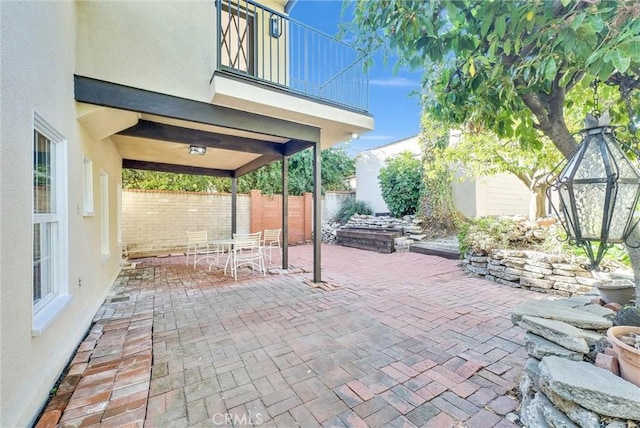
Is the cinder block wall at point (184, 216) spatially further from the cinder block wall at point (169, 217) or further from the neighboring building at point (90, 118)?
the neighboring building at point (90, 118)

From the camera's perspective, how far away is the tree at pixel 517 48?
1.42 metres

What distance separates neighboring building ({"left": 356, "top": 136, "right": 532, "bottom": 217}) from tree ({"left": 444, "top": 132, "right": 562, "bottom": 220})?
0.84 m

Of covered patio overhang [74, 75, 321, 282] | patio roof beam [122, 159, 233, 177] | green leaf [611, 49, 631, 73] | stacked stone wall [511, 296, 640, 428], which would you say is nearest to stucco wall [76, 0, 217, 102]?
covered patio overhang [74, 75, 321, 282]

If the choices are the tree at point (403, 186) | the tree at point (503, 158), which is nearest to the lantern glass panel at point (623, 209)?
the tree at point (503, 158)

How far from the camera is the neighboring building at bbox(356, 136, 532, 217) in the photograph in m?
8.92

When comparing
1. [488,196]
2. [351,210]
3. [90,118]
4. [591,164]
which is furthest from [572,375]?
[351,210]

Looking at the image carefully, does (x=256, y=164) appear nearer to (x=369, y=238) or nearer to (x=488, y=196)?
(x=369, y=238)

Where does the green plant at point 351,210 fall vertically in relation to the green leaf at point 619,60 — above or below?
below

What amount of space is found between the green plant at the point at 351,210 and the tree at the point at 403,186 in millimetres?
1750

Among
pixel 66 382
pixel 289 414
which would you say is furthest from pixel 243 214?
pixel 289 414

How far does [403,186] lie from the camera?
31.8 ft

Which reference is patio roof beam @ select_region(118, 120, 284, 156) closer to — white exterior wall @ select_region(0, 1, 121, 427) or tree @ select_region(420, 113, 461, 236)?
white exterior wall @ select_region(0, 1, 121, 427)

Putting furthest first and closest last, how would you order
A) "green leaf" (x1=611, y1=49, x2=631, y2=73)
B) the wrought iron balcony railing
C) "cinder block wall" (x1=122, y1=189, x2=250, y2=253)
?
"cinder block wall" (x1=122, y1=189, x2=250, y2=253)
the wrought iron balcony railing
"green leaf" (x1=611, y1=49, x2=631, y2=73)

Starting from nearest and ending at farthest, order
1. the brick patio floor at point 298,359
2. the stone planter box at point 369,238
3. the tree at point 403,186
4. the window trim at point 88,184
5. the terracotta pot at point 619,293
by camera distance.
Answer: the brick patio floor at point 298,359 → the terracotta pot at point 619,293 → the window trim at point 88,184 → the stone planter box at point 369,238 → the tree at point 403,186
